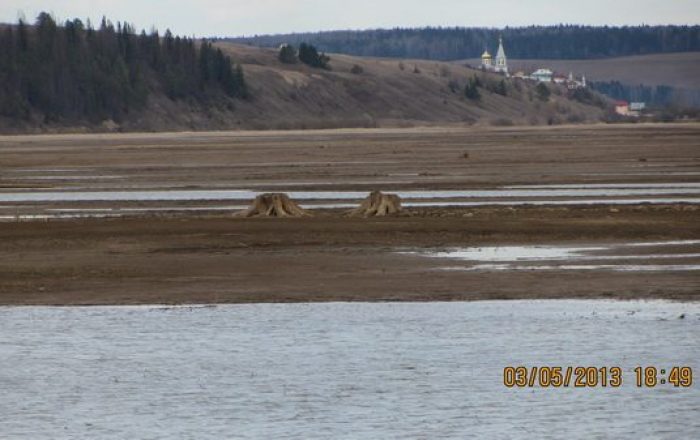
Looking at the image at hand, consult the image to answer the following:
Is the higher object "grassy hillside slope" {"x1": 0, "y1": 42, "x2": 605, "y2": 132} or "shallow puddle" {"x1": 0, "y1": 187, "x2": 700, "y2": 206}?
"shallow puddle" {"x1": 0, "y1": 187, "x2": 700, "y2": 206}

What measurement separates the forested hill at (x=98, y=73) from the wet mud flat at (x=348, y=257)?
366ft

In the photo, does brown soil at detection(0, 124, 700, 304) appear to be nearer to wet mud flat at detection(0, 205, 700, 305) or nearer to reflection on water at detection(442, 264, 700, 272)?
wet mud flat at detection(0, 205, 700, 305)

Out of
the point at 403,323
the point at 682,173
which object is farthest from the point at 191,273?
the point at 682,173

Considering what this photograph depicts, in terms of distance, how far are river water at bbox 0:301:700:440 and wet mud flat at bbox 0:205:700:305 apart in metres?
1.27

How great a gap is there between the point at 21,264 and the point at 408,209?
11.7 m

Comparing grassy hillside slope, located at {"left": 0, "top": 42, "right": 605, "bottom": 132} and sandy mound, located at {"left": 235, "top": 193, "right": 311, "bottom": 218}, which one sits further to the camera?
grassy hillside slope, located at {"left": 0, "top": 42, "right": 605, "bottom": 132}

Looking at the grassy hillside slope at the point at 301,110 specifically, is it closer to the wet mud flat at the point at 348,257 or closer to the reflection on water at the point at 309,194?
the reflection on water at the point at 309,194

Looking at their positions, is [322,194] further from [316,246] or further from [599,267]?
[599,267]

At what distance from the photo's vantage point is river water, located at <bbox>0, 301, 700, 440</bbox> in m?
13.2

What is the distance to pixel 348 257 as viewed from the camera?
2583 centimetres

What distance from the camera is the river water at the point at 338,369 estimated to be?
520 inches

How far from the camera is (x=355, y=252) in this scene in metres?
26.6
